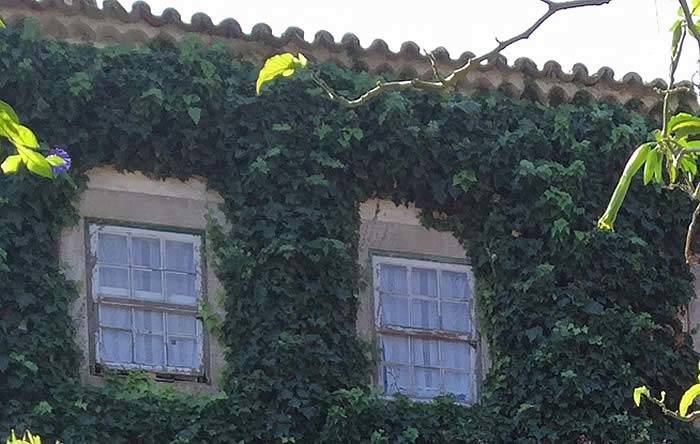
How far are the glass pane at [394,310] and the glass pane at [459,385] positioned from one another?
474 millimetres

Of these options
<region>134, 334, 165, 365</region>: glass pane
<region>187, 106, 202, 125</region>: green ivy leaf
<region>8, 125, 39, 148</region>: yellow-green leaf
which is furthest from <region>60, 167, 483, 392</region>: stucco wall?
<region>8, 125, 39, 148</region>: yellow-green leaf

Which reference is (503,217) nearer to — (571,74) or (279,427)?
(571,74)

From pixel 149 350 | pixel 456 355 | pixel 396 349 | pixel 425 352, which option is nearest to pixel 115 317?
pixel 149 350

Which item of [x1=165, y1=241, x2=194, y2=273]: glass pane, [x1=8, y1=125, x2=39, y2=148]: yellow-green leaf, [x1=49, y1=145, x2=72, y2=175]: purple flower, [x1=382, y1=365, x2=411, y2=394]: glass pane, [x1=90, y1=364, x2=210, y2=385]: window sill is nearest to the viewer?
[x1=8, y1=125, x2=39, y2=148]: yellow-green leaf

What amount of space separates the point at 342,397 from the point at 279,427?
0.50 meters

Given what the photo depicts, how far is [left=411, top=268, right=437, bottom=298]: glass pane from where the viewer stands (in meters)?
12.6

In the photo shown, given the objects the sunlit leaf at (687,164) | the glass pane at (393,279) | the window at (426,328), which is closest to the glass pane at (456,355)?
the window at (426,328)

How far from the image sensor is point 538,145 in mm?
12984

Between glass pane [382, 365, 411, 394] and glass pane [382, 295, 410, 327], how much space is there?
32 cm

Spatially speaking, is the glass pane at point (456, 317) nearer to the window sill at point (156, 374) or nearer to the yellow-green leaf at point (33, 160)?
the window sill at point (156, 374)

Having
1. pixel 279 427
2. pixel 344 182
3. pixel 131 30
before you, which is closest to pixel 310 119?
pixel 344 182

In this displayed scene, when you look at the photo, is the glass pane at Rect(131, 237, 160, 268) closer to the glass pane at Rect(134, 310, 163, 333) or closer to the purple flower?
the glass pane at Rect(134, 310, 163, 333)

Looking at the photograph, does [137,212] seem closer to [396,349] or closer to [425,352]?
[396,349]

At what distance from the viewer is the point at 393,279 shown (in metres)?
12.6
